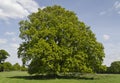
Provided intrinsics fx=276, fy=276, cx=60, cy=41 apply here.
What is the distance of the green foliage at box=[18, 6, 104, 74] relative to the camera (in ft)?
151

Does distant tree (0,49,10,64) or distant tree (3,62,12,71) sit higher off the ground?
distant tree (0,49,10,64)

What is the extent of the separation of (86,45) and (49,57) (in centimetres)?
781

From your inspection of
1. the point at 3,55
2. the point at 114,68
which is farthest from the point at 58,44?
the point at 3,55

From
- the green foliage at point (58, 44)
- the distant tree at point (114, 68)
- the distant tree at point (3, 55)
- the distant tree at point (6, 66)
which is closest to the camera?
the green foliage at point (58, 44)

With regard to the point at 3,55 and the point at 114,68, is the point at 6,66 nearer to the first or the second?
the point at 3,55

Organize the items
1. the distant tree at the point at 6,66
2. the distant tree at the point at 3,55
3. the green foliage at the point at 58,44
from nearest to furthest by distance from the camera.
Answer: the green foliage at the point at 58,44
the distant tree at the point at 3,55
the distant tree at the point at 6,66

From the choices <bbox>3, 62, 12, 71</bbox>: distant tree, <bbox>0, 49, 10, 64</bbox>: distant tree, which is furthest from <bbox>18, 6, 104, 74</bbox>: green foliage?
<bbox>3, 62, 12, 71</bbox>: distant tree

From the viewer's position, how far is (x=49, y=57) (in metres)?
44.8

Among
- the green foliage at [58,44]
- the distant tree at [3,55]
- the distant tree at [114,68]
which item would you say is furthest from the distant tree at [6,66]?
the green foliage at [58,44]

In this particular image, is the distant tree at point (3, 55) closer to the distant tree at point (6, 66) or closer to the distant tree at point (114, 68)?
the distant tree at point (6, 66)

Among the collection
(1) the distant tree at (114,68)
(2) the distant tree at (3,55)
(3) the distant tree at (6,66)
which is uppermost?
(2) the distant tree at (3,55)

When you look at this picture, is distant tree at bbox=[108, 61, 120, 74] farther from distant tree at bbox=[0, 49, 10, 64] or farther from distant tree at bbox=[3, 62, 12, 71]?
distant tree at bbox=[3, 62, 12, 71]

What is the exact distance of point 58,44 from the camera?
1940 inches

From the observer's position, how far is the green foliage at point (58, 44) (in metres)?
45.9
